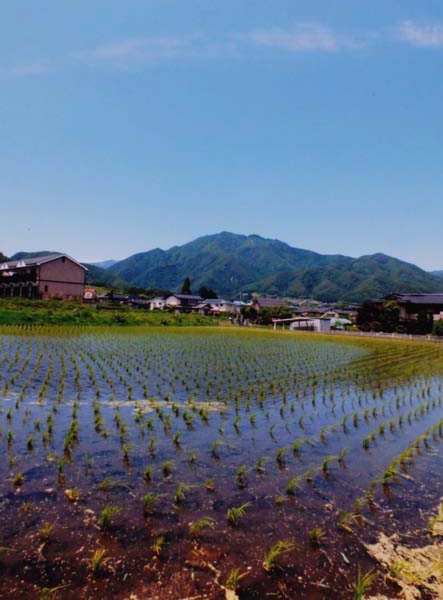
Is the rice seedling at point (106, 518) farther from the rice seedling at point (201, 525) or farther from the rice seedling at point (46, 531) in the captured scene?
the rice seedling at point (201, 525)

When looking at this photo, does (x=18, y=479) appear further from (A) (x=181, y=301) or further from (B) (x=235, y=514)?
(A) (x=181, y=301)

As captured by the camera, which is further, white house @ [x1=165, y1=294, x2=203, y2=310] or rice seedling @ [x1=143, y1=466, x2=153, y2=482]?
white house @ [x1=165, y1=294, x2=203, y2=310]

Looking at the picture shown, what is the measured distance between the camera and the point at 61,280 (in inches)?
2250

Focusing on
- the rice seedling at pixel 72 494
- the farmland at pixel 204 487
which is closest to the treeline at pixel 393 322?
the farmland at pixel 204 487

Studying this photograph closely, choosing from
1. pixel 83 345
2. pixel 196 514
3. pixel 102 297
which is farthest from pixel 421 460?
pixel 102 297

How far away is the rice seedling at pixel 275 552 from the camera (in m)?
3.87

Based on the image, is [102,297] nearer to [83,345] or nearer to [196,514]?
[83,345]

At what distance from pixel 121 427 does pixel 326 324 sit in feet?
144

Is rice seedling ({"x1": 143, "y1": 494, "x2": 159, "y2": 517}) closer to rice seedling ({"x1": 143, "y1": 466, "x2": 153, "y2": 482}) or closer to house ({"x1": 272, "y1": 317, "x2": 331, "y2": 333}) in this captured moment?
rice seedling ({"x1": 143, "y1": 466, "x2": 153, "y2": 482})

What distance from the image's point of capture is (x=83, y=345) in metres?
21.3

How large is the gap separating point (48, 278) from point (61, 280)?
1831 millimetres

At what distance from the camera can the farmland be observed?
12.2ft

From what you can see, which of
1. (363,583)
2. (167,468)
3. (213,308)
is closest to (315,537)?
(363,583)

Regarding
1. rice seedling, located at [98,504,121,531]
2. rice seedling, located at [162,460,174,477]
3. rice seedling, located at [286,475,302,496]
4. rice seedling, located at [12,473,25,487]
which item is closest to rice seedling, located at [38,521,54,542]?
rice seedling, located at [98,504,121,531]
